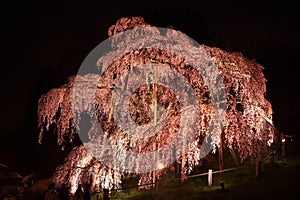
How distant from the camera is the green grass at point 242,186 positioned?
8336 mm

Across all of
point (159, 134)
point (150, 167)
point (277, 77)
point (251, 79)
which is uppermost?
point (277, 77)

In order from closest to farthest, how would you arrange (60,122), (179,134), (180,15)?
(179,134) < (60,122) < (180,15)

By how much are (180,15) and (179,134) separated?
16.4ft

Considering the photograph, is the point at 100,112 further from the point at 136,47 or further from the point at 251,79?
the point at 251,79

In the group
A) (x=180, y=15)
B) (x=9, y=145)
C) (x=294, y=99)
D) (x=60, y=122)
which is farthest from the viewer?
(x=9, y=145)

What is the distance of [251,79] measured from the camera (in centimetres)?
888

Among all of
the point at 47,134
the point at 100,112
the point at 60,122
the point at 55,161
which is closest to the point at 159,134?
the point at 100,112

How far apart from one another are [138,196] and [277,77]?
12355mm

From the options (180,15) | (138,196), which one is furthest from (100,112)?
(180,15)

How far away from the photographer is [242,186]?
9008mm

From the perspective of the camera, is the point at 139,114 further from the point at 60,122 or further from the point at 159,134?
the point at 60,122

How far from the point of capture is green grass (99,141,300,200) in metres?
8.34

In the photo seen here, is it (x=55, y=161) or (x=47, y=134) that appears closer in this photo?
(x=55, y=161)

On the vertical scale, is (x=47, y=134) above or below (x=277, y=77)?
below
